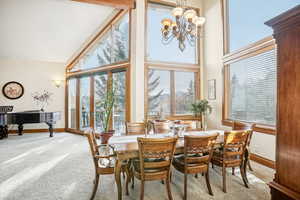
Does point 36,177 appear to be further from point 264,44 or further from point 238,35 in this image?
point 238,35

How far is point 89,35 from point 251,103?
603 cm

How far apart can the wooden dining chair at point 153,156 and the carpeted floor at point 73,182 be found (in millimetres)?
474

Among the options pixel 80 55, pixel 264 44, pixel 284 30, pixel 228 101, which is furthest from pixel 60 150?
pixel 264 44

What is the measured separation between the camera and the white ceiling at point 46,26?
540 centimetres

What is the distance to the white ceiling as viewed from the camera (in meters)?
5.40

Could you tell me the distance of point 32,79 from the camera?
7.24 m

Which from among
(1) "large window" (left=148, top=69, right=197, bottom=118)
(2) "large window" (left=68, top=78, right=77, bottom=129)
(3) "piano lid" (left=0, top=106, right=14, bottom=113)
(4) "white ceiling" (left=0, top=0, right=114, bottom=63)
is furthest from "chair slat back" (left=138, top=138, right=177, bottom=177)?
(3) "piano lid" (left=0, top=106, right=14, bottom=113)

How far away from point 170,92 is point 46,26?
4897 mm

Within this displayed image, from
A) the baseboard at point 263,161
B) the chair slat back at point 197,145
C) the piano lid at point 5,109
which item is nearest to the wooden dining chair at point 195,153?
the chair slat back at point 197,145

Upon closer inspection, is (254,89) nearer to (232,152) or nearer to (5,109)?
(232,152)

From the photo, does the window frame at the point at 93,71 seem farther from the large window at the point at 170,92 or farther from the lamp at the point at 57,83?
the large window at the point at 170,92

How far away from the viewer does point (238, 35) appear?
4.54 meters

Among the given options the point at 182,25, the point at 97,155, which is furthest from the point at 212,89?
the point at 97,155

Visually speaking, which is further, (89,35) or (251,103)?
(89,35)
